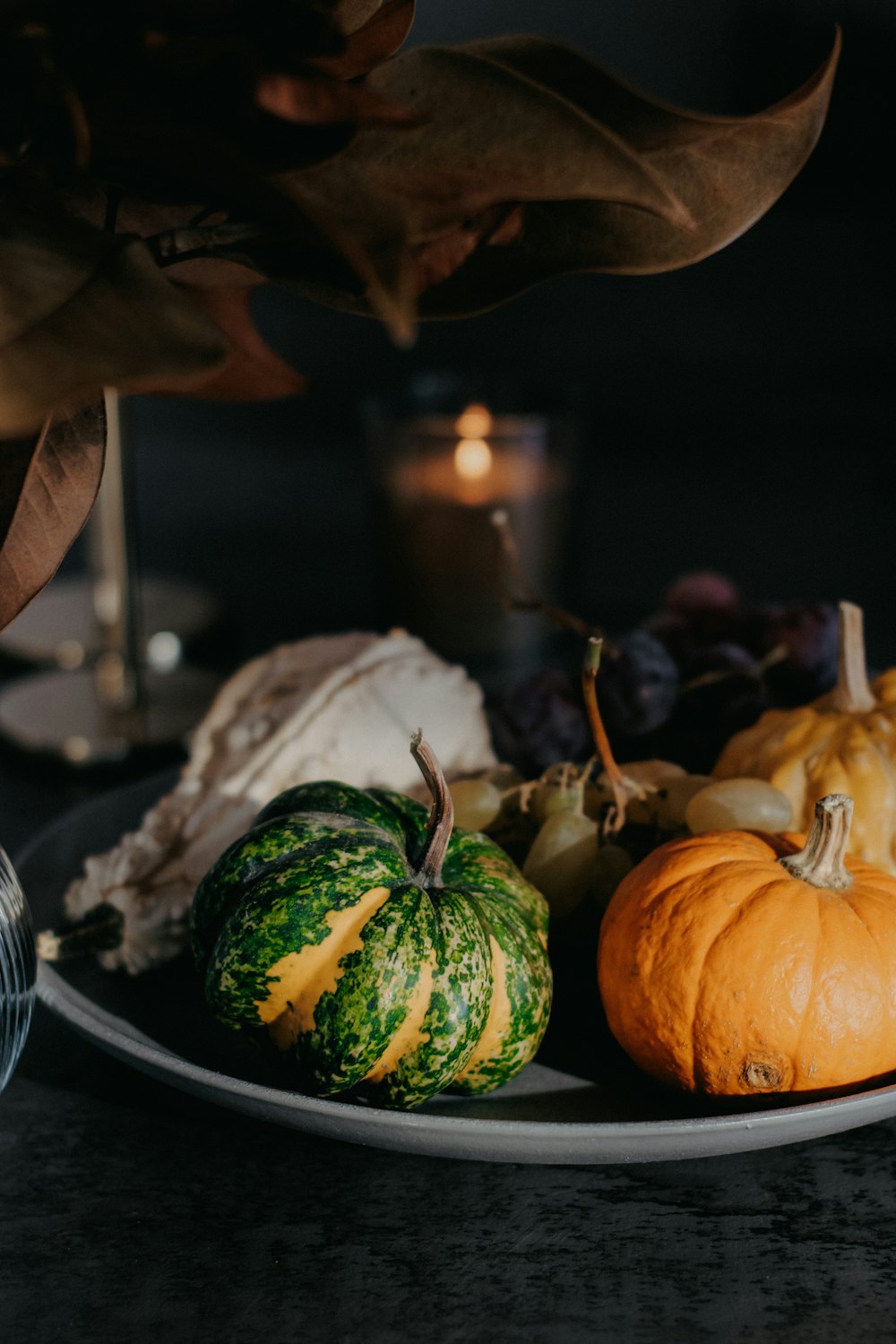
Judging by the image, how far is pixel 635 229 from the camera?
1.46 feet

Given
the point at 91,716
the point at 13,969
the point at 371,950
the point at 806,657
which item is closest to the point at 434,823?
the point at 371,950

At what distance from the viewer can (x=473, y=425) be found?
111cm

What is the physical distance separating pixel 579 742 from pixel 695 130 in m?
0.44

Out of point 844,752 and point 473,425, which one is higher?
point 473,425

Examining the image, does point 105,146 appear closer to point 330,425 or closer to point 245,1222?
point 245,1222

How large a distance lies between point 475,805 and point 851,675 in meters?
0.20

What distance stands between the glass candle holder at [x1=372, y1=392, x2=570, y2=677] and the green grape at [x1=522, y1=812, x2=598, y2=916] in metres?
0.48

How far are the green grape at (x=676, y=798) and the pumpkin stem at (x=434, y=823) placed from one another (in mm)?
148

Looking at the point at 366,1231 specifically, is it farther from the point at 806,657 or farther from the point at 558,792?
the point at 806,657

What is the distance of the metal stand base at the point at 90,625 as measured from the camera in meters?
1.27

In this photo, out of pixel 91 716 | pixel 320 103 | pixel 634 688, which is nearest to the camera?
pixel 320 103

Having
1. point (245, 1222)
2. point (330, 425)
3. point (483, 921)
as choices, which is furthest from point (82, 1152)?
point (330, 425)

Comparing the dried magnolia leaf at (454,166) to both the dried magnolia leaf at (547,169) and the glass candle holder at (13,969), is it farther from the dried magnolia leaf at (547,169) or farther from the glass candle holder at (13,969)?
the glass candle holder at (13,969)

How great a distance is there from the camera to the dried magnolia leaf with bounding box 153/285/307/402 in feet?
1.84
